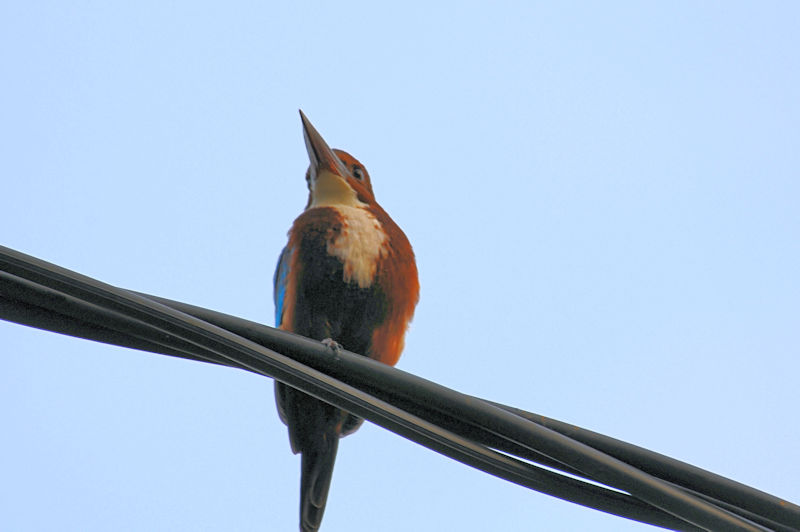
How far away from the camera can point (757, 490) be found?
1.93 metres

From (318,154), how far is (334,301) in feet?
4.04

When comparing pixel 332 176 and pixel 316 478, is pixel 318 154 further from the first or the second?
pixel 316 478

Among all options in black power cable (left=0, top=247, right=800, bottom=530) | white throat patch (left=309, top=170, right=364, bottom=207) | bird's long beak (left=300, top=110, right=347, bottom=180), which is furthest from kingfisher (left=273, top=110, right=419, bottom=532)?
black power cable (left=0, top=247, right=800, bottom=530)

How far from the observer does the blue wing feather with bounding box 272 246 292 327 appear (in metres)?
3.82

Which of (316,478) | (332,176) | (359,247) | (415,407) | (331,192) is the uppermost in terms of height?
(332,176)

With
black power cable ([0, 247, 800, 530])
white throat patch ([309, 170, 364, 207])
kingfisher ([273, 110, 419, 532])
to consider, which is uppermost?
white throat patch ([309, 170, 364, 207])

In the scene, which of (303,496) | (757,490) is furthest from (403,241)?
(757,490)

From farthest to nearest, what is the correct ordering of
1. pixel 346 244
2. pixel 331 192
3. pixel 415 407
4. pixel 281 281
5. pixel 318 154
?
1. pixel 318 154
2. pixel 331 192
3. pixel 281 281
4. pixel 346 244
5. pixel 415 407

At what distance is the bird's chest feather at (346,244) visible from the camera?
3.65 m

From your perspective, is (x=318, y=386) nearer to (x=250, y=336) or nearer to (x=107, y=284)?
(x=250, y=336)

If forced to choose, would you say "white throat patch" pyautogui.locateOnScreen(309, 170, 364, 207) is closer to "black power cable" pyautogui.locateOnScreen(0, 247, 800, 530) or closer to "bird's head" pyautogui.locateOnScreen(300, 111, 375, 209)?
"bird's head" pyautogui.locateOnScreen(300, 111, 375, 209)

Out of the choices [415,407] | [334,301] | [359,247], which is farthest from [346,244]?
[415,407]

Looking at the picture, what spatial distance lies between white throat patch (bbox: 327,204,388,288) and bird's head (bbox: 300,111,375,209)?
0.43 meters

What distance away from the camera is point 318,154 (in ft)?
15.1
